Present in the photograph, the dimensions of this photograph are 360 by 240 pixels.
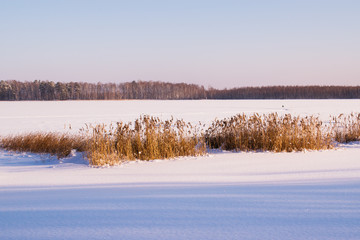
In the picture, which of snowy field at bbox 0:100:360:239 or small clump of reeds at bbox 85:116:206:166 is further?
small clump of reeds at bbox 85:116:206:166

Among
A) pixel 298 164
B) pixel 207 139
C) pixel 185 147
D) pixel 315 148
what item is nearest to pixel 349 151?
pixel 315 148

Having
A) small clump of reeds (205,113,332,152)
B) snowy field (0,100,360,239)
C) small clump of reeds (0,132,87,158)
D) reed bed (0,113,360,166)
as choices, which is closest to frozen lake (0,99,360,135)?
small clump of reeds (0,132,87,158)

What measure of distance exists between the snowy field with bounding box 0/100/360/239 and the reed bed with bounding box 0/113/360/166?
0.78 metres

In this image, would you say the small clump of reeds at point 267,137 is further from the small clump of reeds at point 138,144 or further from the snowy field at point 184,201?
the snowy field at point 184,201

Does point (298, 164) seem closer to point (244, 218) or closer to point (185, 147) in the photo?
point (185, 147)

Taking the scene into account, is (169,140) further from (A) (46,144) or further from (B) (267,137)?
(A) (46,144)

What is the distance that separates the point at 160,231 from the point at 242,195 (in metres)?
1.56

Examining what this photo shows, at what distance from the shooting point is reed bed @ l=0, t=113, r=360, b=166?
308 inches

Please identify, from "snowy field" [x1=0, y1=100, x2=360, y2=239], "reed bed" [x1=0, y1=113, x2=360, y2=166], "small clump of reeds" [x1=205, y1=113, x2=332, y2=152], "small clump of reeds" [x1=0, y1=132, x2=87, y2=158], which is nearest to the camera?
"snowy field" [x1=0, y1=100, x2=360, y2=239]

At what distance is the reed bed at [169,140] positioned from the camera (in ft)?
25.6

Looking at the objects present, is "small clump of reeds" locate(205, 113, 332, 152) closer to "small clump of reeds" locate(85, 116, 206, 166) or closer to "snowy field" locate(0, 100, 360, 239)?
"small clump of reeds" locate(85, 116, 206, 166)

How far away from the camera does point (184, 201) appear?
4.01 meters

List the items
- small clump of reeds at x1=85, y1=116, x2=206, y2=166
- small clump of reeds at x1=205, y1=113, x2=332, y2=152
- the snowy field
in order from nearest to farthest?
1. the snowy field
2. small clump of reeds at x1=85, y1=116, x2=206, y2=166
3. small clump of reeds at x1=205, y1=113, x2=332, y2=152

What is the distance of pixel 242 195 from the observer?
4242 millimetres
